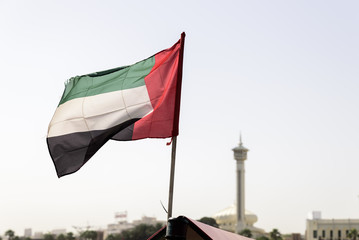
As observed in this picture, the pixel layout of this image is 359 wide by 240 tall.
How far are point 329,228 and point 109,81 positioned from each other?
13199 cm

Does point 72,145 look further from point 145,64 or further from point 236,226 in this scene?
point 236,226

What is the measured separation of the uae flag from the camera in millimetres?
11789

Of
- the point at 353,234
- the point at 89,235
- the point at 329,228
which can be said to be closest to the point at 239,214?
the point at 329,228

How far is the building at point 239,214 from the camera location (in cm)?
15174

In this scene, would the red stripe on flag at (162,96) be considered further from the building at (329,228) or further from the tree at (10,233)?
the tree at (10,233)

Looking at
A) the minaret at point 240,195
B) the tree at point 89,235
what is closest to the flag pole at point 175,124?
the minaret at point 240,195

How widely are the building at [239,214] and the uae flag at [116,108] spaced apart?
458 ft

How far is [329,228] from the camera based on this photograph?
138m

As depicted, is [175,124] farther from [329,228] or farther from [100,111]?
[329,228]

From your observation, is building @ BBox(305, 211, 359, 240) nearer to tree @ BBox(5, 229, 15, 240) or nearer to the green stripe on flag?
tree @ BBox(5, 229, 15, 240)

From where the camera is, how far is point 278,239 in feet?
391

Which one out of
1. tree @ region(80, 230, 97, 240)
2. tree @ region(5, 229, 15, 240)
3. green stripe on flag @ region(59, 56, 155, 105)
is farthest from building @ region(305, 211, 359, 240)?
green stripe on flag @ region(59, 56, 155, 105)

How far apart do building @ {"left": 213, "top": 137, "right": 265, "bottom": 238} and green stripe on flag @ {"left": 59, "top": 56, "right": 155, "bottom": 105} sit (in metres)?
140

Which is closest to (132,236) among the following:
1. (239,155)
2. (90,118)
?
(239,155)
